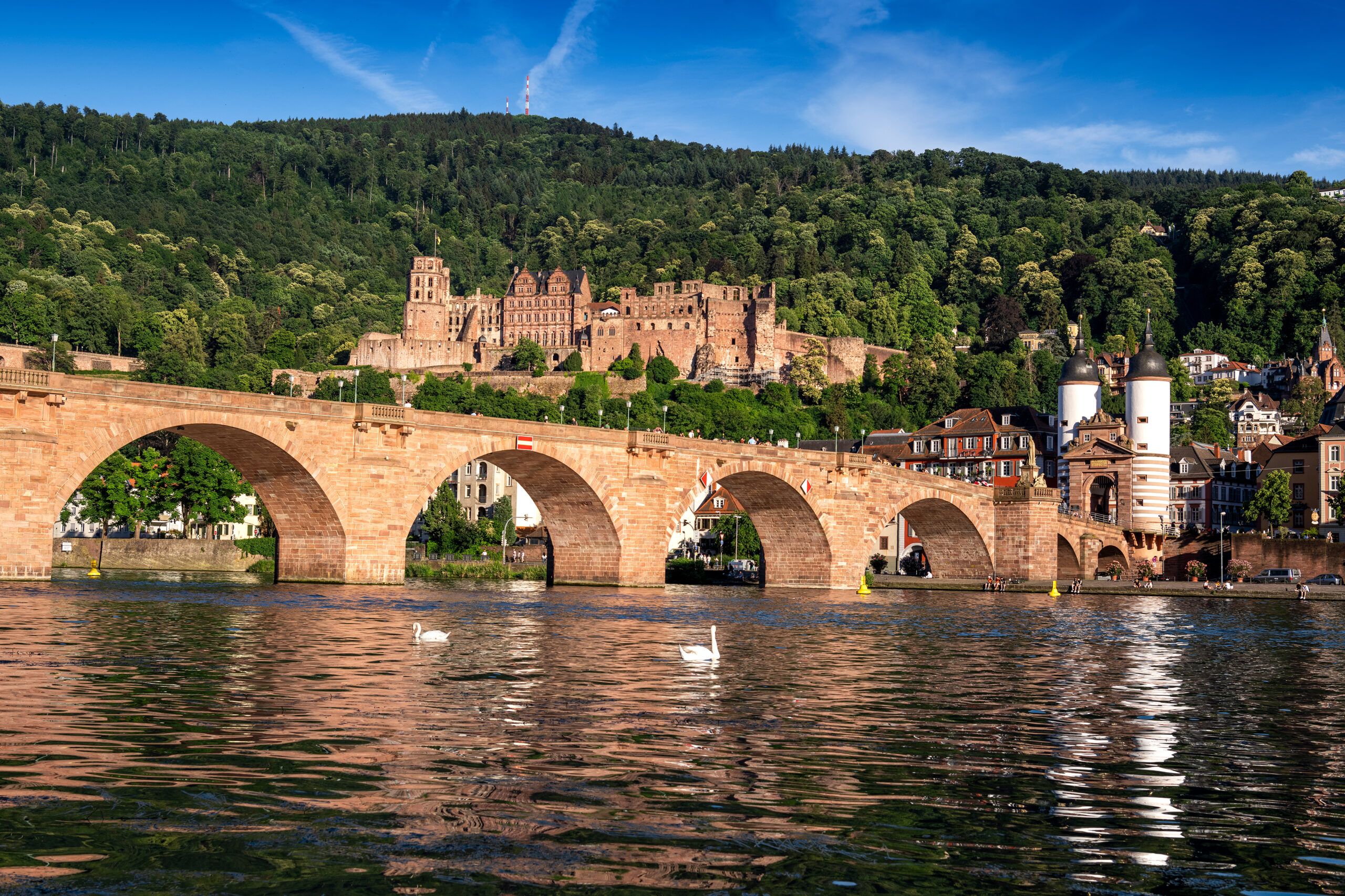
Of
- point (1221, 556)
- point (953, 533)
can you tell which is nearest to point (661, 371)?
point (953, 533)

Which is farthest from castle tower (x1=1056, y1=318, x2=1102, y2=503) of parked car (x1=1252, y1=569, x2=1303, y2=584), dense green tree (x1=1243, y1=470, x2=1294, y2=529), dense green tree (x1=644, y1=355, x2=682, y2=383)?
dense green tree (x1=644, y1=355, x2=682, y2=383)

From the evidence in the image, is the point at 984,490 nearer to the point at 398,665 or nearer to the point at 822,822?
the point at 398,665

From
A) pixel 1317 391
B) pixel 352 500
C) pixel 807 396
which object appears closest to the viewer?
pixel 352 500

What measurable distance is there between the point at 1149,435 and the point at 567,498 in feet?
175

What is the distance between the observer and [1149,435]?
9975cm

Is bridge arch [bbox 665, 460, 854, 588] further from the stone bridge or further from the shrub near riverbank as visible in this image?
the shrub near riverbank

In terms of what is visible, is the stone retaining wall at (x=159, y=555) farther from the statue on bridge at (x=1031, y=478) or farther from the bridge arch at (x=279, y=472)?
the statue on bridge at (x=1031, y=478)

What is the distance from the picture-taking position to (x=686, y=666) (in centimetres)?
2664

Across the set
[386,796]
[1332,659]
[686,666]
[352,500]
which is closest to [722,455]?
[352,500]

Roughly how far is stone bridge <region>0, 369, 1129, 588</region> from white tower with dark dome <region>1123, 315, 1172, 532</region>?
65.1 feet

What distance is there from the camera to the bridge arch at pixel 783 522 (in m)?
68.3

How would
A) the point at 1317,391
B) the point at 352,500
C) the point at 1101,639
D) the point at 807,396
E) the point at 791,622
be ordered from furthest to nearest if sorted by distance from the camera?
the point at 807,396 → the point at 1317,391 → the point at 352,500 → the point at 791,622 → the point at 1101,639

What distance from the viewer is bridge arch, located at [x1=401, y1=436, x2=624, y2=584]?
56.9 meters

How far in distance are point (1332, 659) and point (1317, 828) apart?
23050 mm
